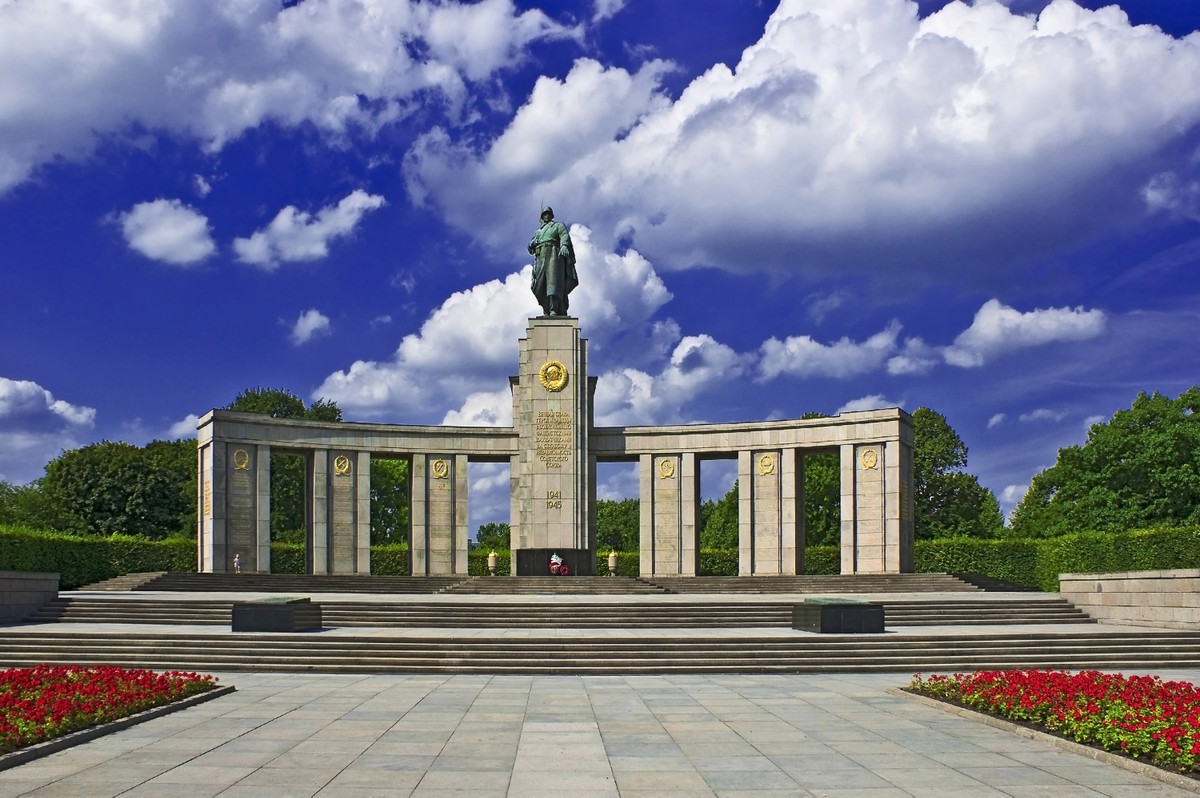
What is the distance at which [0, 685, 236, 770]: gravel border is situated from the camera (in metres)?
11.9

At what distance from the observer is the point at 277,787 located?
34.9ft

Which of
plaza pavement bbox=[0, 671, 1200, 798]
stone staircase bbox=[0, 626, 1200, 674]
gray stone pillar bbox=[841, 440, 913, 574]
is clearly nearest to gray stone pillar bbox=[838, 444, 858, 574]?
gray stone pillar bbox=[841, 440, 913, 574]

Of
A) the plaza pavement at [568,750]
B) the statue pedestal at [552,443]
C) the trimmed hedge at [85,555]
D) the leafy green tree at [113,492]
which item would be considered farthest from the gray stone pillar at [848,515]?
the leafy green tree at [113,492]

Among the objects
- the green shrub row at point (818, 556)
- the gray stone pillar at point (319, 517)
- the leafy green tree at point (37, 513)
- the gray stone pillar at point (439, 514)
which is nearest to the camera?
the green shrub row at point (818, 556)

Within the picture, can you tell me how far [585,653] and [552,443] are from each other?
83.3 ft

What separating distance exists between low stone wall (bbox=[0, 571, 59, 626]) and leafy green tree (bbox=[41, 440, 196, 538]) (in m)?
31.7

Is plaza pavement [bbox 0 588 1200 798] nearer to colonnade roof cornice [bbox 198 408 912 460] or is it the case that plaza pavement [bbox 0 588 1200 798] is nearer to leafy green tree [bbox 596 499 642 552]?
colonnade roof cornice [bbox 198 408 912 460]

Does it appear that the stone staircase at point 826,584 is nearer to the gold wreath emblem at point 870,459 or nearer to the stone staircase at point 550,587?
the stone staircase at point 550,587

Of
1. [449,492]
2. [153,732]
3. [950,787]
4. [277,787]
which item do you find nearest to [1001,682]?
[950,787]

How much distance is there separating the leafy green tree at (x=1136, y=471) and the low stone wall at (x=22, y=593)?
4492 cm

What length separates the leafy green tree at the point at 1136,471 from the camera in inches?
1944

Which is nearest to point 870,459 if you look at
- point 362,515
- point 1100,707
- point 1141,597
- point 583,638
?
→ point 1141,597

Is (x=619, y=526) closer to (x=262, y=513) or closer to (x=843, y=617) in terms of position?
(x=262, y=513)

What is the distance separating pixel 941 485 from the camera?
63.4 meters
